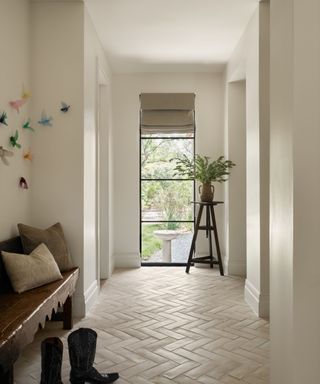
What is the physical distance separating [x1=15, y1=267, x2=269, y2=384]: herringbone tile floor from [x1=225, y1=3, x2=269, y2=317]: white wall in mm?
322

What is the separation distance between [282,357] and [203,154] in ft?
15.4

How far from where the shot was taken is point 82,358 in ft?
8.05

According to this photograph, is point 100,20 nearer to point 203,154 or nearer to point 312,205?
point 203,154

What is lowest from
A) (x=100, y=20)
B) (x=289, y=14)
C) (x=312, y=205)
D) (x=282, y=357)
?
(x=282, y=357)

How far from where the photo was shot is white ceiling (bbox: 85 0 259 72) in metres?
3.97

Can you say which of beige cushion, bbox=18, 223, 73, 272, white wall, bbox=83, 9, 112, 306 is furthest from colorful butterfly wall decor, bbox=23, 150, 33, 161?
beige cushion, bbox=18, 223, 73, 272

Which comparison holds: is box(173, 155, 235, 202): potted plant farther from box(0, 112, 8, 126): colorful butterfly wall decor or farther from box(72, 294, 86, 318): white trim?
box(0, 112, 8, 126): colorful butterfly wall decor

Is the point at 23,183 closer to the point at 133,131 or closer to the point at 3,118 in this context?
the point at 3,118

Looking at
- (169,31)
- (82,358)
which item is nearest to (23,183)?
(82,358)

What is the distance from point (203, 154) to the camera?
20.5 ft

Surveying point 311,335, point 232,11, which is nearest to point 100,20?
point 232,11

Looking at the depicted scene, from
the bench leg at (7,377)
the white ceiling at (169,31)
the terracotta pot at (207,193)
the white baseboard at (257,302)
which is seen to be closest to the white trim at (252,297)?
the white baseboard at (257,302)

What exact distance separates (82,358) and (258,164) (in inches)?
95.9

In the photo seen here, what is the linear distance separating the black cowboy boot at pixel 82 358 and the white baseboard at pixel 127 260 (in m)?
3.71
